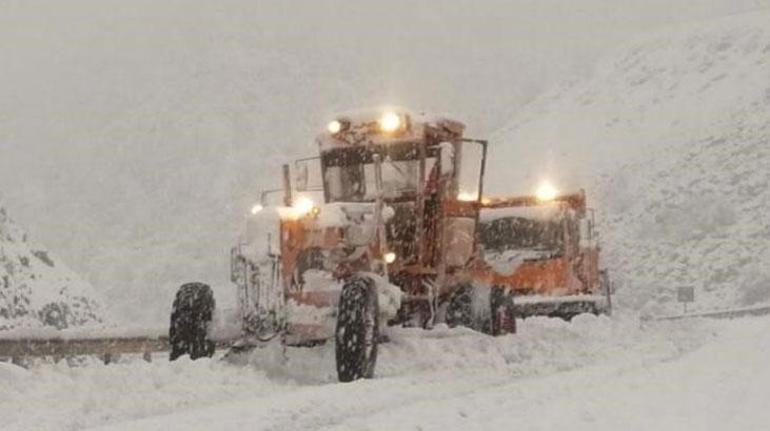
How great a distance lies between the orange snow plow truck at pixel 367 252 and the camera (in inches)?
416

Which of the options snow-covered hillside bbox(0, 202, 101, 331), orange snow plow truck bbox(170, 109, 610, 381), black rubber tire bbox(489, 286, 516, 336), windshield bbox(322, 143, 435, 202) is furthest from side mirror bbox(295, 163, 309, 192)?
snow-covered hillside bbox(0, 202, 101, 331)

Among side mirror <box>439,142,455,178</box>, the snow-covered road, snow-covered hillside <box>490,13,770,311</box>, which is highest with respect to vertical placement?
snow-covered hillside <box>490,13,770,311</box>

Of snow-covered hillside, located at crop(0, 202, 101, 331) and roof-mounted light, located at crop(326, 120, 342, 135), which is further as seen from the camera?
snow-covered hillside, located at crop(0, 202, 101, 331)

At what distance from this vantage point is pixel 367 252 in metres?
11.2

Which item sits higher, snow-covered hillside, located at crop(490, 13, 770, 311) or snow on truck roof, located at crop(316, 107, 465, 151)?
snow-covered hillside, located at crop(490, 13, 770, 311)

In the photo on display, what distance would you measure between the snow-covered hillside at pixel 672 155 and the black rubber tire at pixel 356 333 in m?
28.0

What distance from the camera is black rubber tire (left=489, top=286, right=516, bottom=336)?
41.4ft

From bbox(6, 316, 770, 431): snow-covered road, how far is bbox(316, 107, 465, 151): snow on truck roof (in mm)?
2758

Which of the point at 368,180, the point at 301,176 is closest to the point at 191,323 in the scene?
the point at 301,176

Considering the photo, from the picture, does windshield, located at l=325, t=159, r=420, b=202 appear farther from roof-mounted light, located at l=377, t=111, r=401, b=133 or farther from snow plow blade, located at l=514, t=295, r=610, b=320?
snow plow blade, located at l=514, t=295, r=610, b=320

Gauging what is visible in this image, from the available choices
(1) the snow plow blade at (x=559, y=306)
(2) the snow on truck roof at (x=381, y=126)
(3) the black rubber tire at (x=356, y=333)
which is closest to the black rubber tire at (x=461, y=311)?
(2) the snow on truck roof at (x=381, y=126)

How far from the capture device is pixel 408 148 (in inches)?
509

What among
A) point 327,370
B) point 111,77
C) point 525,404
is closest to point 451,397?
point 525,404

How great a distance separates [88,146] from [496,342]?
58376 mm
